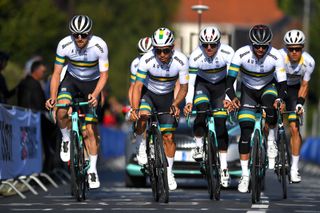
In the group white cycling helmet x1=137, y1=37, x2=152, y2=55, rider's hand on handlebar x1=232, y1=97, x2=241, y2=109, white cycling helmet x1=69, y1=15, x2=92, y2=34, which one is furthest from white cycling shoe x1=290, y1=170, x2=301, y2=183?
white cycling helmet x1=69, y1=15, x2=92, y2=34

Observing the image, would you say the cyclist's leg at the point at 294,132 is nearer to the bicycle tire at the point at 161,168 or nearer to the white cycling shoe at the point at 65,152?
the bicycle tire at the point at 161,168

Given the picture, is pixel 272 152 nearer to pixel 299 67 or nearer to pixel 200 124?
pixel 200 124

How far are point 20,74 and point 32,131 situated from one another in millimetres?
9100

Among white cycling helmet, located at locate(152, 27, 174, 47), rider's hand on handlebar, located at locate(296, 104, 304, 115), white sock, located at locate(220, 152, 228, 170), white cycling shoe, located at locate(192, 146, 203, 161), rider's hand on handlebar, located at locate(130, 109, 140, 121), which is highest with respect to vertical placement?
white cycling helmet, located at locate(152, 27, 174, 47)

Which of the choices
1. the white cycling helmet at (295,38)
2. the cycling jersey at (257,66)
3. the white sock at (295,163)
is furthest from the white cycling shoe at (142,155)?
the white cycling helmet at (295,38)

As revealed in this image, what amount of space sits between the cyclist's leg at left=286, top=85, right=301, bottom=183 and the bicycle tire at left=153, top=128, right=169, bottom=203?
8.45 ft

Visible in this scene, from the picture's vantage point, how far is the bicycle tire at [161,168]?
17047 mm

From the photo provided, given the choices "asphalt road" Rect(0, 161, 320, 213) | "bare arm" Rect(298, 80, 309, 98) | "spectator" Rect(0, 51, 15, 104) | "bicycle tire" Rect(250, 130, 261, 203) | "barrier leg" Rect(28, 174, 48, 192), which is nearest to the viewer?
"asphalt road" Rect(0, 161, 320, 213)

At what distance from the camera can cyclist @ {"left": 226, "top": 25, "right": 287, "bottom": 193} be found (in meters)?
17.4

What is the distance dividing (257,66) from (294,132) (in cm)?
222

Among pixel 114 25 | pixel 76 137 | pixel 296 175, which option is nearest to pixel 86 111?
pixel 76 137

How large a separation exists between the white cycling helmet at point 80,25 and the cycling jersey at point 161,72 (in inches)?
32.6

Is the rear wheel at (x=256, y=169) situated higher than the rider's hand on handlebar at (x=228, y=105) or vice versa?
the rider's hand on handlebar at (x=228, y=105)

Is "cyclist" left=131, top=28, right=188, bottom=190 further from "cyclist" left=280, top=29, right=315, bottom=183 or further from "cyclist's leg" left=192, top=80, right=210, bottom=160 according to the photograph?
"cyclist" left=280, top=29, right=315, bottom=183
